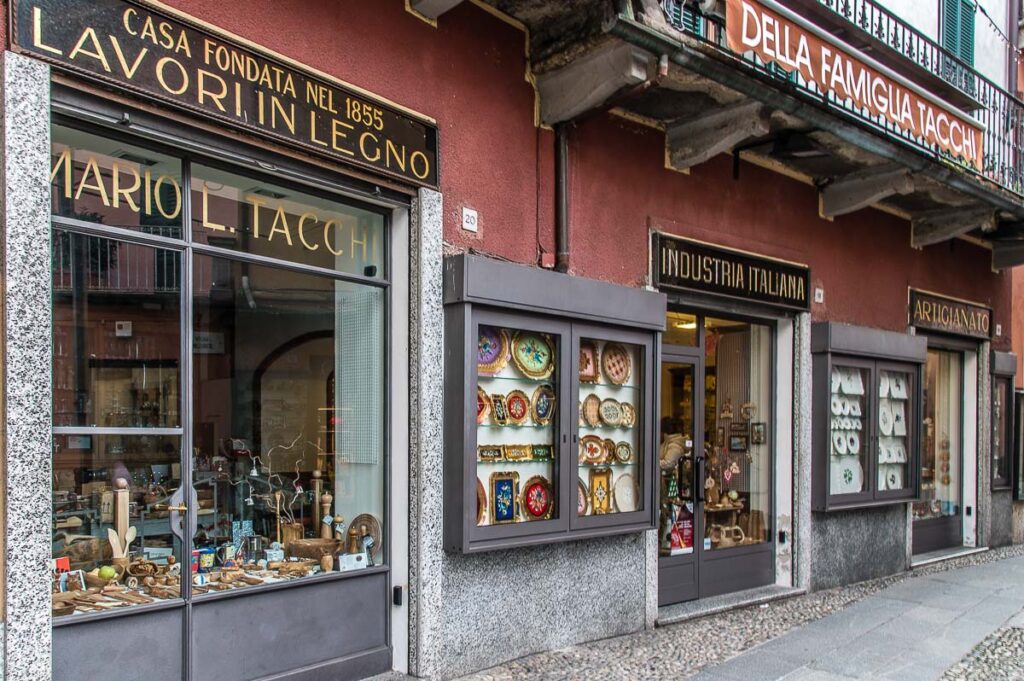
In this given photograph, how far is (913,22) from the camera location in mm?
9969

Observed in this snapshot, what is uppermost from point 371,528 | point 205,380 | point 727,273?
point 727,273

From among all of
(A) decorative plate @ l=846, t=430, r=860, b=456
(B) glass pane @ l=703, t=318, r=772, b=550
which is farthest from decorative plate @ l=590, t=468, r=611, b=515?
(A) decorative plate @ l=846, t=430, r=860, b=456

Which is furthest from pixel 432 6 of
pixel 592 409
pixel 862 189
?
pixel 862 189

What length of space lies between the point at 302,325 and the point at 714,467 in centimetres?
433

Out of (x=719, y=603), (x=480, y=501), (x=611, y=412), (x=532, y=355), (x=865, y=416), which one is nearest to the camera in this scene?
(x=480, y=501)

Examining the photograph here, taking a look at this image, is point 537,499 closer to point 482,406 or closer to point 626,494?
point 482,406

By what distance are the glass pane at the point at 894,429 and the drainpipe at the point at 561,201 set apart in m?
4.78

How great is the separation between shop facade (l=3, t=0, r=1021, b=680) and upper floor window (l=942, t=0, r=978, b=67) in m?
3.54

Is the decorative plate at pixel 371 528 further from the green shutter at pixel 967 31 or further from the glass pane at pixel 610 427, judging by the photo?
the green shutter at pixel 967 31

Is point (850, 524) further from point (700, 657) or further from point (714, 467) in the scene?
point (700, 657)

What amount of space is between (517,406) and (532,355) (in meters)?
0.36

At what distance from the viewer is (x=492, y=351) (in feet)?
19.1

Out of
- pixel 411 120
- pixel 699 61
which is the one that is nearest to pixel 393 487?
pixel 411 120

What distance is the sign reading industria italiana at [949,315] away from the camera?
10164 mm
